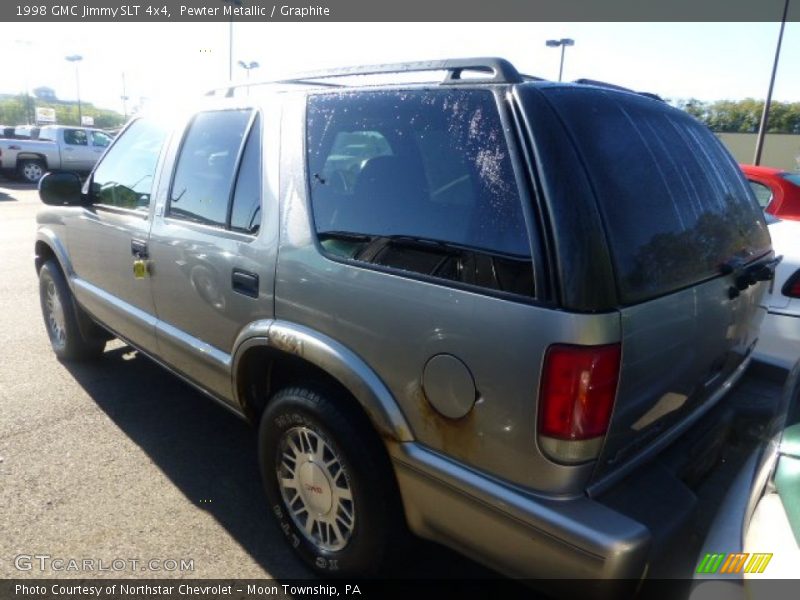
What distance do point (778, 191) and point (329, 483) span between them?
4.68 m

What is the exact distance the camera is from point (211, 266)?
2.70 meters

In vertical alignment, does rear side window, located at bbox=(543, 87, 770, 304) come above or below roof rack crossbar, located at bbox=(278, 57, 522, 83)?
below

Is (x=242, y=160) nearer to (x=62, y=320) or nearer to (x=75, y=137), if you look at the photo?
(x=62, y=320)

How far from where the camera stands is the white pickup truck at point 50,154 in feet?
62.3

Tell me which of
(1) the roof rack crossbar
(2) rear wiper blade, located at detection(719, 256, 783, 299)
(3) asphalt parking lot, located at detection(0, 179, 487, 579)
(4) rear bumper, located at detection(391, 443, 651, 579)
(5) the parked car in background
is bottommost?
(3) asphalt parking lot, located at detection(0, 179, 487, 579)

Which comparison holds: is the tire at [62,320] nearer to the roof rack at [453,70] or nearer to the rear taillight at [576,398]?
the roof rack at [453,70]

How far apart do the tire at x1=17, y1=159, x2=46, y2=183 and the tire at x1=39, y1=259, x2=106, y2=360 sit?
1761 cm

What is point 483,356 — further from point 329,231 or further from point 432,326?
point 329,231

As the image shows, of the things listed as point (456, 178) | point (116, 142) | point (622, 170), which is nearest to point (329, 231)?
point (456, 178)

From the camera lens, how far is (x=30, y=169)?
63.8 ft

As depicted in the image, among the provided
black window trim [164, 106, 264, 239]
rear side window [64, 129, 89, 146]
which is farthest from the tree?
black window trim [164, 106, 264, 239]

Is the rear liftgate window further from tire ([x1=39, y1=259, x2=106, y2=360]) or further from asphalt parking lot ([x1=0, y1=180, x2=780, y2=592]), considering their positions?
tire ([x1=39, y1=259, x2=106, y2=360])

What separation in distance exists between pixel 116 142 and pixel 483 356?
3.29 meters

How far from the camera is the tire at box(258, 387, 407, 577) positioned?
6.89 ft
